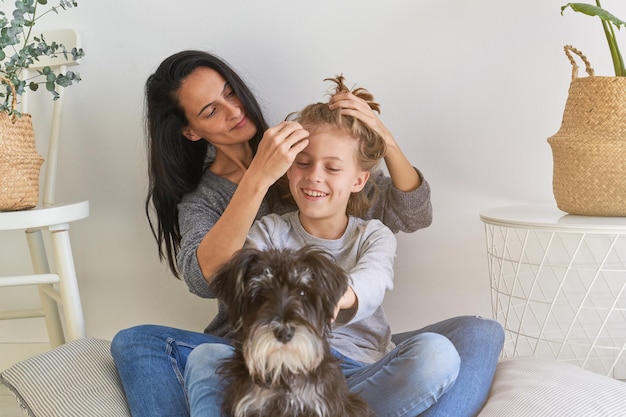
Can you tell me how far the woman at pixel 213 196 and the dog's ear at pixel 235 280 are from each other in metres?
0.44

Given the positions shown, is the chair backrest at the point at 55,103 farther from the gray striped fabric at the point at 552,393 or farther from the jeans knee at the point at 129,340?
the gray striped fabric at the point at 552,393

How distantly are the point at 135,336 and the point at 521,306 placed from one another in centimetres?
110

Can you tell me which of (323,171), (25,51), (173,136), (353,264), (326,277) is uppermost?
(25,51)

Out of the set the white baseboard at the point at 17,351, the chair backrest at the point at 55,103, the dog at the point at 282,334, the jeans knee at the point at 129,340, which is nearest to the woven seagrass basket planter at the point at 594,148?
the dog at the point at 282,334

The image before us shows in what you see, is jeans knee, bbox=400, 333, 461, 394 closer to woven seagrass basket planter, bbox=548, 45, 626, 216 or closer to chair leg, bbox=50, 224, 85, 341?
woven seagrass basket planter, bbox=548, 45, 626, 216

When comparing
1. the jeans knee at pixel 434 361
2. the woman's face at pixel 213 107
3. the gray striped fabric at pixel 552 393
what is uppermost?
the woman's face at pixel 213 107

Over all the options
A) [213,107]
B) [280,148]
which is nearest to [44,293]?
[213,107]

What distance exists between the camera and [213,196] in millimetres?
1732

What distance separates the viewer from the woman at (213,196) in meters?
1.37

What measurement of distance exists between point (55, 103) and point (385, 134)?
3.43 ft

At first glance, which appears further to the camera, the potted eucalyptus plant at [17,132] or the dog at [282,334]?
the potted eucalyptus plant at [17,132]

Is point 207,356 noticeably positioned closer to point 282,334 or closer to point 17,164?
point 282,334

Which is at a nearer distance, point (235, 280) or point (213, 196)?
point (235, 280)

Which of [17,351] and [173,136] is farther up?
[173,136]
